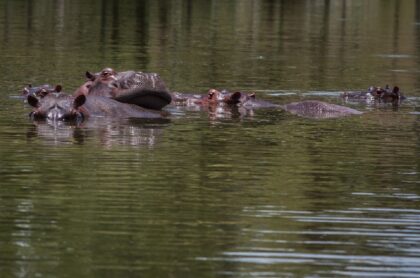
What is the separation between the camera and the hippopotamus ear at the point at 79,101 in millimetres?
18094

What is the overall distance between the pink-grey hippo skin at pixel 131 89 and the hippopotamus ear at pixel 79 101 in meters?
1.51

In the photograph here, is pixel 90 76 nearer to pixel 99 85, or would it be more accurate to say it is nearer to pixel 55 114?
pixel 99 85

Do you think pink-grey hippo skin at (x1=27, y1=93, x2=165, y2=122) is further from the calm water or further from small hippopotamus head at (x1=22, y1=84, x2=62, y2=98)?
the calm water

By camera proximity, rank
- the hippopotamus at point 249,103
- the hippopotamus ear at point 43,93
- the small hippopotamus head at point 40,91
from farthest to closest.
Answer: the hippopotamus at point 249,103, the small hippopotamus head at point 40,91, the hippopotamus ear at point 43,93

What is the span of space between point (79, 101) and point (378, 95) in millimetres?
6276

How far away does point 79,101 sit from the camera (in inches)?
715

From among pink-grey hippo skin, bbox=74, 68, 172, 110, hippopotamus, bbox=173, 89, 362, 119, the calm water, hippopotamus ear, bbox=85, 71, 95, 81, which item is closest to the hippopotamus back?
hippopotamus, bbox=173, 89, 362, 119

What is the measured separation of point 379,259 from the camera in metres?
9.42

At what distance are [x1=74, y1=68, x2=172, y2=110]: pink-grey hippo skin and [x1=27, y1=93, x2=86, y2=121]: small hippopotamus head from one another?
1.27 m

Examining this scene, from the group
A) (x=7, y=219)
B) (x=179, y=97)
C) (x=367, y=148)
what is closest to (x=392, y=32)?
(x=179, y=97)

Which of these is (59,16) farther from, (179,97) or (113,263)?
(113,263)

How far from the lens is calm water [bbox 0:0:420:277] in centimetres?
933

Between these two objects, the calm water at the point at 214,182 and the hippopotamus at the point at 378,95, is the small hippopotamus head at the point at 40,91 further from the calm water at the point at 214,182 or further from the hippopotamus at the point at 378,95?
the hippopotamus at the point at 378,95

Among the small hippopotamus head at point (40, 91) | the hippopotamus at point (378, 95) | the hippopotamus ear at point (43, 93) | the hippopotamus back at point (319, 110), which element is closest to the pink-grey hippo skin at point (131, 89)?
the small hippopotamus head at point (40, 91)
